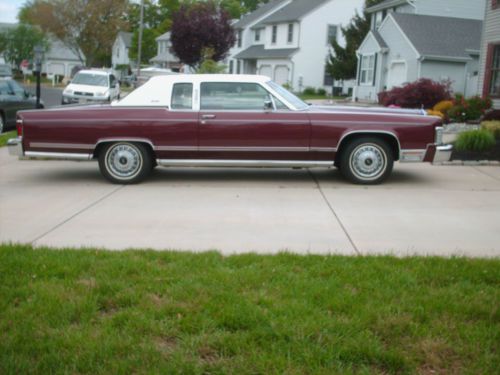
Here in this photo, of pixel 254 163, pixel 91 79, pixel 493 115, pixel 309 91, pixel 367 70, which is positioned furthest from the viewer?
pixel 309 91

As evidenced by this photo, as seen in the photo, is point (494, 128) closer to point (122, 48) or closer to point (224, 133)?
point (224, 133)

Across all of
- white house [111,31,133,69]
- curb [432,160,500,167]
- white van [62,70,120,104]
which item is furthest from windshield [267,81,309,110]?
white house [111,31,133,69]

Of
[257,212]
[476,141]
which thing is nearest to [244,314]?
[257,212]

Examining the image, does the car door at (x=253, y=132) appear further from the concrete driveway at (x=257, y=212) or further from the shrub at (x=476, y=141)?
the shrub at (x=476, y=141)

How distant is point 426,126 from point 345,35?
35.3 meters

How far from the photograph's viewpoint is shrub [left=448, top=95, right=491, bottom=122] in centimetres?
1883

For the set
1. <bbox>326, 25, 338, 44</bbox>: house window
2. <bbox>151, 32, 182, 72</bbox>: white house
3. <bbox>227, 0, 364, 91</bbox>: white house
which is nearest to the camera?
<bbox>227, 0, 364, 91</bbox>: white house

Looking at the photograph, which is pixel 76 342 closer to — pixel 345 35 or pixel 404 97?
pixel 404 97

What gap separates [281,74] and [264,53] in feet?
10.0

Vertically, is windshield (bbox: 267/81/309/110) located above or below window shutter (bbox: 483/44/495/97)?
below

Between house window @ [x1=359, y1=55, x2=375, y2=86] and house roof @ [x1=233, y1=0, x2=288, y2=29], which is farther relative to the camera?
house roof @ [x1=233, y1=0, x2=288, y2=29]

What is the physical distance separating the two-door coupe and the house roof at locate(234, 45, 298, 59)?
123 feet

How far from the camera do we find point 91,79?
27.0m

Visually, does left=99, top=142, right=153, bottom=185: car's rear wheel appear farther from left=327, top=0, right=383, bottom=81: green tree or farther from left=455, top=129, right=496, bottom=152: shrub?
left=327, top=0, right=383, bottom=81: green tree
